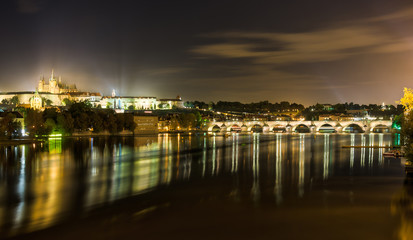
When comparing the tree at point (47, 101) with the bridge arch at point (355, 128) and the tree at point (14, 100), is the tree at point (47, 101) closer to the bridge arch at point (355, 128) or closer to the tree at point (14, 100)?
the tree at point (14, 100)

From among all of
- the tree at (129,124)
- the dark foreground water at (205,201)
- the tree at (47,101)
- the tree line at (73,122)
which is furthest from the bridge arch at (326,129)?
the dark foreground water at (205,201)

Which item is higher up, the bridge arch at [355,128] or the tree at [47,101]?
the tree at [47,101]

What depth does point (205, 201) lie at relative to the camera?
13.8 metres

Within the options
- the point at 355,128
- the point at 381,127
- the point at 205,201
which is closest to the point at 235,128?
the point at 355,128

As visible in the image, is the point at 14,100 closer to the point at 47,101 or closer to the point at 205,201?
the point at 47,101

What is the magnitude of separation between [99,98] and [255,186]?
132268 millimetres

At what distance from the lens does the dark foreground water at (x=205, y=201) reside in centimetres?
1053

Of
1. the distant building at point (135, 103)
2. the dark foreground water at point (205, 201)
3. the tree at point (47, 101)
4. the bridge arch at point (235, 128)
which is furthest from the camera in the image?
the distant building at point (135, 103)

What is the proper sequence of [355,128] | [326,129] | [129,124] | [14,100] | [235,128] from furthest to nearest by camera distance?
[14,100] → [326,129] → [355,128] → [235,128] → [129,124]

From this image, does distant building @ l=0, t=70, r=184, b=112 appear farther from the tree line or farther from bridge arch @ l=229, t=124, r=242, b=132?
the tree line

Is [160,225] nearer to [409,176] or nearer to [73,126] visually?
[409,176]

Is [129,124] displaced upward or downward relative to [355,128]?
upward

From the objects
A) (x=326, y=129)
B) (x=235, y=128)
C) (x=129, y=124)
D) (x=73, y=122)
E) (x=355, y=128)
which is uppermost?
(x=73, y=122)

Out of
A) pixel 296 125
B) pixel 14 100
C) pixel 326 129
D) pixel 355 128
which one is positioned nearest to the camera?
pixel 296 125
